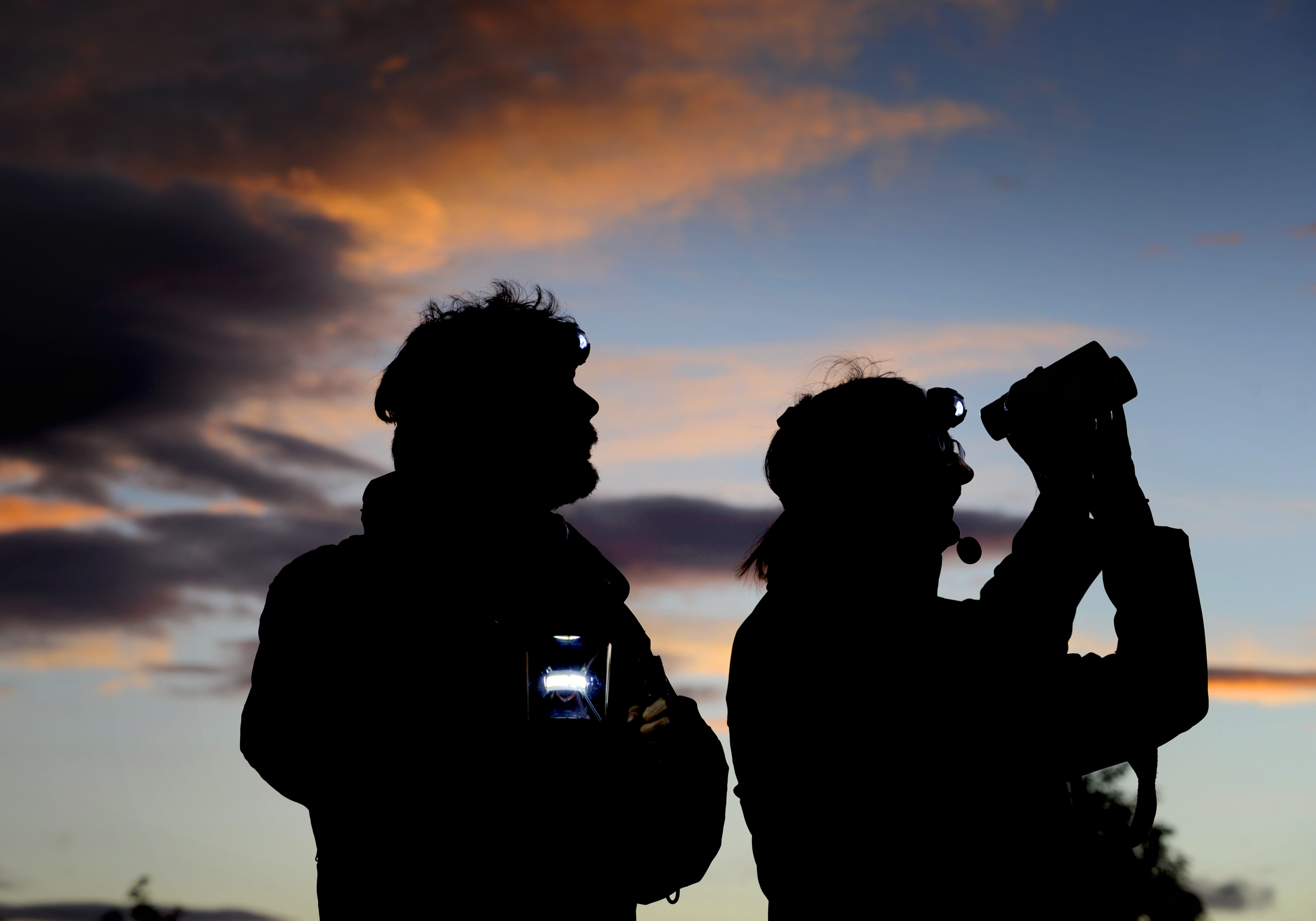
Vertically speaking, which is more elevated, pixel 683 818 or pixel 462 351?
pixel 462 351

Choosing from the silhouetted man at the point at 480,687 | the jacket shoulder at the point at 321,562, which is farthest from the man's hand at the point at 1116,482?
the jacket shoulder at the point at 321,562

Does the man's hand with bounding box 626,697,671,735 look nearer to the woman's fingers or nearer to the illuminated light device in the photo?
the woman's fingers

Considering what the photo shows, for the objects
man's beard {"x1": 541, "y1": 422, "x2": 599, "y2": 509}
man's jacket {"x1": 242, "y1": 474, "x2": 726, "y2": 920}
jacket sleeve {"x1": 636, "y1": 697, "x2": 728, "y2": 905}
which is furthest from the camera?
man's beard {"x1": 541, "y1": 422, "x2": 599, "y2": 509}

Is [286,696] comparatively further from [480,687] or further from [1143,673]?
[1143,673]

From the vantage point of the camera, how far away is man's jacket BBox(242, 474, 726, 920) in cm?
300

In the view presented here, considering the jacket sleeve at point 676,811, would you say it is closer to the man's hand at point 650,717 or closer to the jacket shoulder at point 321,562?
the man's hand at point 650,717

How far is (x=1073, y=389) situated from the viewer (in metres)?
3.54

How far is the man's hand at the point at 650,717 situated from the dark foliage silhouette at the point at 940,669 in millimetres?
263

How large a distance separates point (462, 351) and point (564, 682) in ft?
3.35

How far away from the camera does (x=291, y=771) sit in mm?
3010

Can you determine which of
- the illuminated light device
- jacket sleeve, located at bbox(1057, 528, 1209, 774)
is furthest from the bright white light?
jacket sleeve, located at bbox(1057, 528, 1209, 774)

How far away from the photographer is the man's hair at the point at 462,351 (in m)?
3.52

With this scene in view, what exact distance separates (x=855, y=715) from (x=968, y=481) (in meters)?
0.85

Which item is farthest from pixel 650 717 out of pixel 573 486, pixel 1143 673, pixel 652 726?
pixel 1143 673
